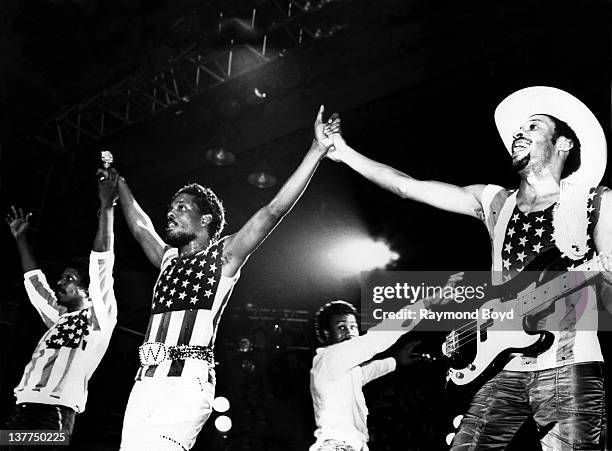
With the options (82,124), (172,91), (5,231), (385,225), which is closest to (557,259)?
(385,225)

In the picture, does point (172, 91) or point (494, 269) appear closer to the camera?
point (494, 269)

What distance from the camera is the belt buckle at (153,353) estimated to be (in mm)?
3869

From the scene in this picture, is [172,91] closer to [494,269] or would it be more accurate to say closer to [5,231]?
[5,231]

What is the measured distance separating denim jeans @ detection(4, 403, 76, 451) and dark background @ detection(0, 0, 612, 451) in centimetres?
94

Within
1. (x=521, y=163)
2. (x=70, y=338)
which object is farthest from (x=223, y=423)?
(x=521, y=163)

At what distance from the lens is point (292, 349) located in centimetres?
714

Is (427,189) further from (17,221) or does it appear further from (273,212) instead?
(17,221)

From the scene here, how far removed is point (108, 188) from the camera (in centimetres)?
481

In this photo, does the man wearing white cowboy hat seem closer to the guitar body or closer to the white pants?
the guitar body

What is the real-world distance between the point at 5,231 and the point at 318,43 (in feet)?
12.1

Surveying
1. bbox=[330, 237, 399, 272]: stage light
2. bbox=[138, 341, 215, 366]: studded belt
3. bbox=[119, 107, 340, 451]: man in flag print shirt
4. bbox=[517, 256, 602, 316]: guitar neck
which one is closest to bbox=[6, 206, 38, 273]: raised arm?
bbox=[119, 107, 340, 451]: man in flag print shirt

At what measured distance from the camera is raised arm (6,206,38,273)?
5.99 meters

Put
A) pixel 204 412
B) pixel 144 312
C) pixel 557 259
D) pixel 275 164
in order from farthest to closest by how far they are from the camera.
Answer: pixel 275 164 < pixel 144 312 < pixel 204 412 < pixel 557 259

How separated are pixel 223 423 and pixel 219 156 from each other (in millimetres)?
2827
